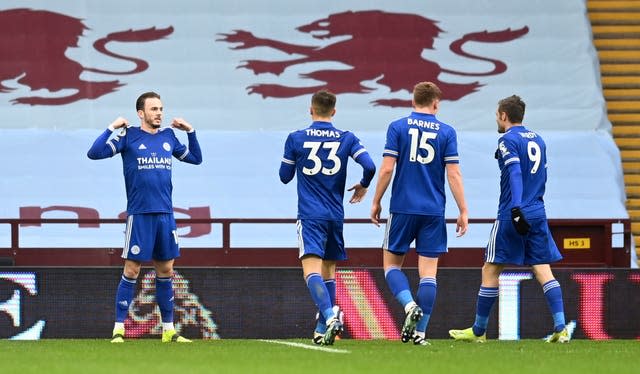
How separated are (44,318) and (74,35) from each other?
919cm

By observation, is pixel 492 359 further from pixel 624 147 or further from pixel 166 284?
pixel 624 147

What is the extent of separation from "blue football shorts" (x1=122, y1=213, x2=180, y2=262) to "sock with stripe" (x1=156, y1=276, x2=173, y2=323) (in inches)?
7.3

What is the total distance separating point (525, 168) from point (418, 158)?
1.01 meters

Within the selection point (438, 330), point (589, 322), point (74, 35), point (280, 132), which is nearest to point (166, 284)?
point (438, 330)

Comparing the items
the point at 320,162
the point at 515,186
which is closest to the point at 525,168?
the point at 515,186

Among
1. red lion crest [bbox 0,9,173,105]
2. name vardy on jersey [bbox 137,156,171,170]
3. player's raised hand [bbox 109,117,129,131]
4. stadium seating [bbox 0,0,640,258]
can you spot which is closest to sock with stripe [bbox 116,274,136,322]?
name vardy on jersey [bbox 137,156,171,170]

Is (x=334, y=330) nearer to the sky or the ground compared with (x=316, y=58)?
nearer to the ground

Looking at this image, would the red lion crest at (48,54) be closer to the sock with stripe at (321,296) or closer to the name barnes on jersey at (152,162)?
the name barnes on jersey at (152,162)

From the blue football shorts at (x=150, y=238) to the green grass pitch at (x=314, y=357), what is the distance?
63 cm

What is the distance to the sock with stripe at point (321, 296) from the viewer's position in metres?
8.82

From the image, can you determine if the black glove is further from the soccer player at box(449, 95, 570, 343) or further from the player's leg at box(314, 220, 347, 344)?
the player's leg at box(314, 220, 347, 344)

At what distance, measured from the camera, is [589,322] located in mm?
11578

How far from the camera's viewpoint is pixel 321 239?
29.8 feet

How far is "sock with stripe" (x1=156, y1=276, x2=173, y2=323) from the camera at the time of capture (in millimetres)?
9844
